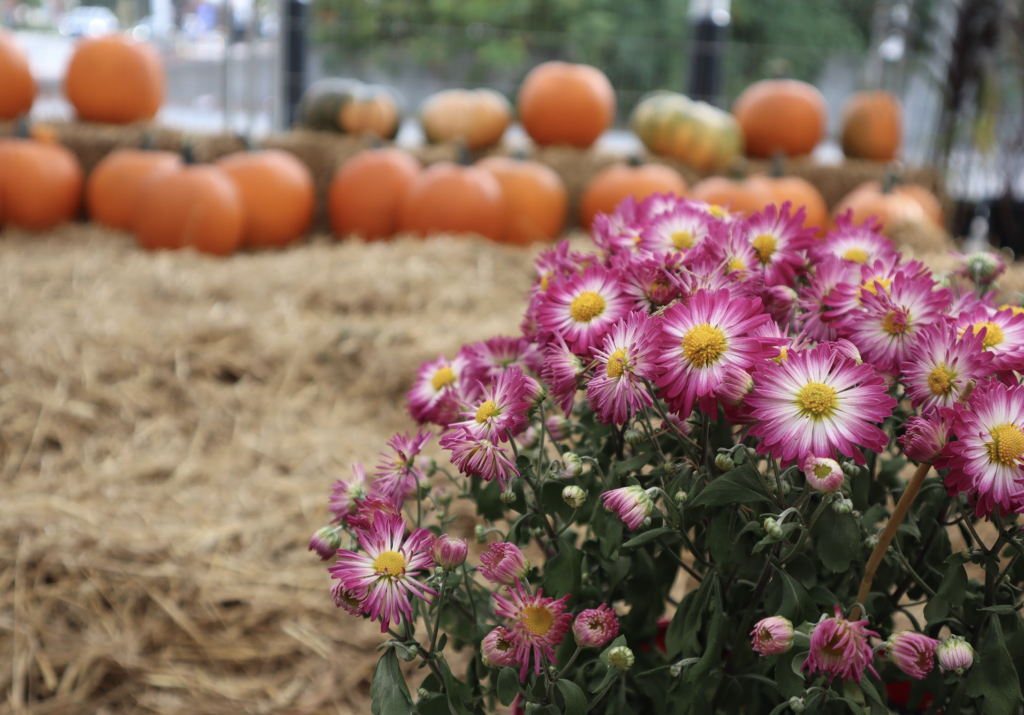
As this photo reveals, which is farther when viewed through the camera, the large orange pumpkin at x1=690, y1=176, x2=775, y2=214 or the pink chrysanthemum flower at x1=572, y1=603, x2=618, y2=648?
the large orange pumpkin at x1=690, y1=176, x2=775, y2=214

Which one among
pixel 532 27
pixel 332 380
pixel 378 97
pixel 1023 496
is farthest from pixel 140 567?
pixel 532 27

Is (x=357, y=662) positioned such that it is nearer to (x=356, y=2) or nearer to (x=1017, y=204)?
(x=1017, y=204)

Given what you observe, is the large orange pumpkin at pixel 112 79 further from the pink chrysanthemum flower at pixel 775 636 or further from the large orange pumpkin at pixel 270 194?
the pink chrysanthemum flower at pixel 775 636

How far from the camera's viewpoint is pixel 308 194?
303 cm

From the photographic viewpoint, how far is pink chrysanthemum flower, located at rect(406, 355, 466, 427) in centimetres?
56

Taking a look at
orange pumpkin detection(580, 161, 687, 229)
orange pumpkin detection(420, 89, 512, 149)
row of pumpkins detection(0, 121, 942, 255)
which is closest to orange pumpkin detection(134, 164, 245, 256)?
row of pumpkins detection(0, 121, 942, 255)

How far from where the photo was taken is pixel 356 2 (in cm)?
515

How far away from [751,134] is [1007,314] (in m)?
3.17

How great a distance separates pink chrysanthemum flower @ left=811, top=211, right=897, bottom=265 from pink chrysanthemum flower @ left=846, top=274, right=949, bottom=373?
10 centimetres

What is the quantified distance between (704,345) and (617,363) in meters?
0.04

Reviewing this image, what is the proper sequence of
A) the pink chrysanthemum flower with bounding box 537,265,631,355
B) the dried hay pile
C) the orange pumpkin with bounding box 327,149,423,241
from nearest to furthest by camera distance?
the pink chrysanthemum flower with bounding box 537,265,631,355
the dried hay pile
the orange pumpkin with bounding box 327,149,423,241

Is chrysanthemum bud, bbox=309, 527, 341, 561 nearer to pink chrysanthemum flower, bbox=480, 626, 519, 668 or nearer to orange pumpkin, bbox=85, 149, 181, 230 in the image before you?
pink chrysanthemum flower, bbox=480, 626, 519, 668

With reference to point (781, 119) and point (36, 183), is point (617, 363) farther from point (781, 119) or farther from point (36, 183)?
point (781, 119)

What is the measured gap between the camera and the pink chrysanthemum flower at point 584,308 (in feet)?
1.58
